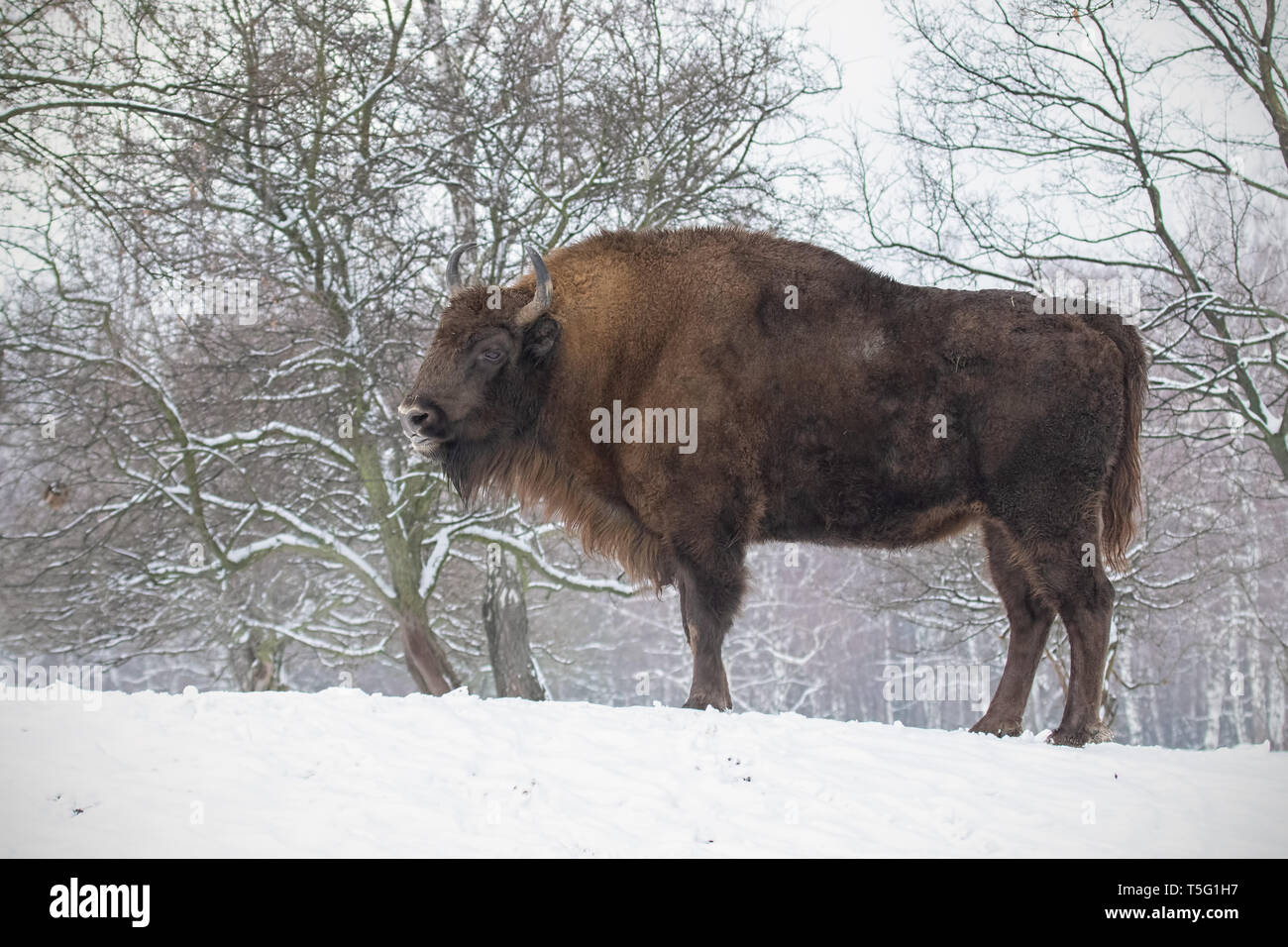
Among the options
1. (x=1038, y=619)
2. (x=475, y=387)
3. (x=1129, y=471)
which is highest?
(x=475, y=387)

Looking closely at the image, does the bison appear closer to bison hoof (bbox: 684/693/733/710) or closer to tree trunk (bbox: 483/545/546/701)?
bison hoof (bbox: 684/693/733/710)

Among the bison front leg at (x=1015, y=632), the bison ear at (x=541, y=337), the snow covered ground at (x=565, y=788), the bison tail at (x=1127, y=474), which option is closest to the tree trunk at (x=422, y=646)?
the bison ear at (x=541, y=337)

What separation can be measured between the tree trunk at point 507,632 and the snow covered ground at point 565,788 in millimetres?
8111

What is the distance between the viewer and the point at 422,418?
7312mm

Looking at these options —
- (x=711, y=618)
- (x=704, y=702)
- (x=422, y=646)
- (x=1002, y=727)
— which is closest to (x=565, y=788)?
(x=704, y=702)

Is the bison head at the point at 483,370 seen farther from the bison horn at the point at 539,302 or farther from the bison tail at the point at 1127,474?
the bison tail at the point at 1127,474

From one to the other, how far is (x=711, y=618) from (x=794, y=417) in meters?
1.34

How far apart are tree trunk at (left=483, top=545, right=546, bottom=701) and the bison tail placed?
8540 millimetres

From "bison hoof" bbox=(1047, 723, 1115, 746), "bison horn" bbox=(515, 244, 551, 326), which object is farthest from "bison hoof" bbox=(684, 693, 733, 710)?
"bison horn" bbox=(515, 244, 551, 326)

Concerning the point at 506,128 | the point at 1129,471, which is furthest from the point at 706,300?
the point at 506,128

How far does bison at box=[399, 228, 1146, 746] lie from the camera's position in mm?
6473

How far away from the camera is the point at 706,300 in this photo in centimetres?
729
